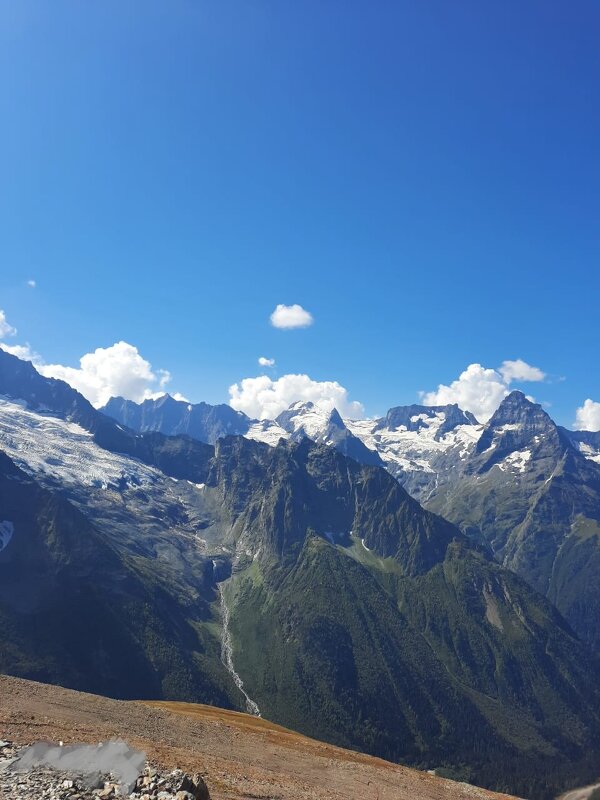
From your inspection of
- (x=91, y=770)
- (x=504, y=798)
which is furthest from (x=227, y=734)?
(x=91, y=770)

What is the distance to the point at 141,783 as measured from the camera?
33.1 meters

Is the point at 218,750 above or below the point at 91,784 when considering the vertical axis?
below

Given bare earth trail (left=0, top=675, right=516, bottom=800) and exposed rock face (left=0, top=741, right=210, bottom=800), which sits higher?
exposed rock face (left=0, top=741, right=210, bottom=800)

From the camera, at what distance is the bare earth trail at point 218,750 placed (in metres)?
54.4

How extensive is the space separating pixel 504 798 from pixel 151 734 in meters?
54.9

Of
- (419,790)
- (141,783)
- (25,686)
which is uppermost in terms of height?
(141,783)

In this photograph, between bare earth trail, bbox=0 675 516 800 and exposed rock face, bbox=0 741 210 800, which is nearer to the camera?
exposed rock face, bbox=0 741 210 800

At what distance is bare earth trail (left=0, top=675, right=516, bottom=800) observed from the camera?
54.4m

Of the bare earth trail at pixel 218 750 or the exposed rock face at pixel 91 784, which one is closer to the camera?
the exposed rock face at pixel 91 784

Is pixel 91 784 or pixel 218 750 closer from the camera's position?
pixel 91 784

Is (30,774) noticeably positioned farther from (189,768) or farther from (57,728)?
(57,728)

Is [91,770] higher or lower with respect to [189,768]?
higher

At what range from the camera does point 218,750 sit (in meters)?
69.8

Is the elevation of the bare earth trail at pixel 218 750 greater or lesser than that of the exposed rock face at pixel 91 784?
lesser
